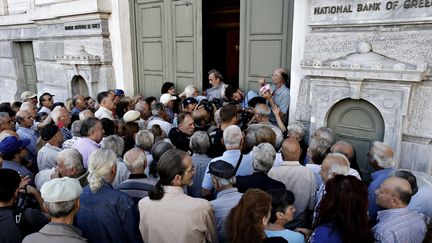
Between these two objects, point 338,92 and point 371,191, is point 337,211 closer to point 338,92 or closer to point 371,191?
point 371,191

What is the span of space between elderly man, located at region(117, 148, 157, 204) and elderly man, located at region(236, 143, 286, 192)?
29.7 inches

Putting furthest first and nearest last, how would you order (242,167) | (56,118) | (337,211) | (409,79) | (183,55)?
(183,55)
(56,118)
(409,79)
(242,167)
(337,211)

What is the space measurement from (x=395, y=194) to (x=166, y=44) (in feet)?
19.3

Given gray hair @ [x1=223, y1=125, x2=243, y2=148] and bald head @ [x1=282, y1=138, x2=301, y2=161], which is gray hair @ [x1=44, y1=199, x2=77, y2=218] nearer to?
gray hair @ [x1=223, y1=125, x2=243, y2=148]

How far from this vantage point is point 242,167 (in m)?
3.14

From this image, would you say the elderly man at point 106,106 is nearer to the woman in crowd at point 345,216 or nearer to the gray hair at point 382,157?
the gray hair at point 382,157

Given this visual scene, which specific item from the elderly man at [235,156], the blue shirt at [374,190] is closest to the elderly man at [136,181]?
the elderly man at [235,156]

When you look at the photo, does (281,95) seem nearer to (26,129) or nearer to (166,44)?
(166,44)

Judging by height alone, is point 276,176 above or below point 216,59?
below

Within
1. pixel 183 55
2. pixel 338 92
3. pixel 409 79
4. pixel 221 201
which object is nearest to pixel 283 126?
pixel 338 92

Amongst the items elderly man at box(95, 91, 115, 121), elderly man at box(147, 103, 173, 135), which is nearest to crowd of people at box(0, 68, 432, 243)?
elderly man at box(147, 103, 173, 135)

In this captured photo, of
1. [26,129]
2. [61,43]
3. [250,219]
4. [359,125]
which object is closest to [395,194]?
[250,219]

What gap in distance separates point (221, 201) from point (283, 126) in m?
2.59

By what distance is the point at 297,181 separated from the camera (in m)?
2.88
